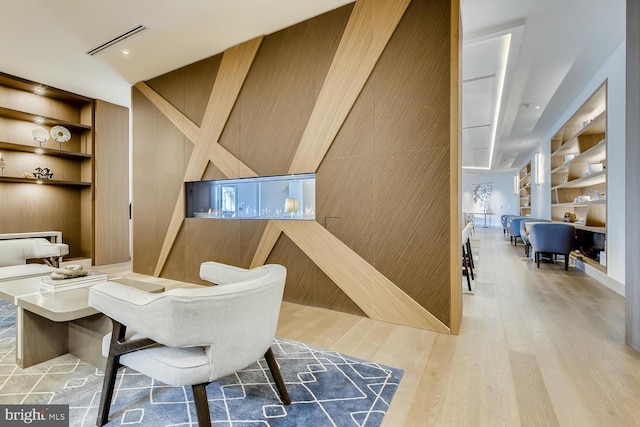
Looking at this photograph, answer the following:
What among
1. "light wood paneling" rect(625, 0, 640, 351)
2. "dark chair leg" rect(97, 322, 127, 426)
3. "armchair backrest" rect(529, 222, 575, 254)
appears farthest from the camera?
"armchair backrest" rect(529, 222, 575, 254)

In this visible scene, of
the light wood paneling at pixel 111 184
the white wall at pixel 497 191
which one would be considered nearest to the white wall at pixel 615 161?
the light wood paneling at pixel 111 184

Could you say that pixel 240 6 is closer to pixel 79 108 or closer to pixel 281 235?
pixel 281 235

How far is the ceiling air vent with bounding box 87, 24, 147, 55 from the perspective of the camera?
338 cm

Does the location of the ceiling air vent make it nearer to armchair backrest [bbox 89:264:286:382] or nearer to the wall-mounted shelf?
the wall-mounted shelf

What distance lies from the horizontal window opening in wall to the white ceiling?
1716mm

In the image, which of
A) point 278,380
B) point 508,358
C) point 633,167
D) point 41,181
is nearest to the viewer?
point 278,380

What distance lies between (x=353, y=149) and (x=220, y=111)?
202 centimetres

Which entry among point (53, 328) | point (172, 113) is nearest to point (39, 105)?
point (172, 113)

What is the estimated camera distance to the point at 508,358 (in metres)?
2.04

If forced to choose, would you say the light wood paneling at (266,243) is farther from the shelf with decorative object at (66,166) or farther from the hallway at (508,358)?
the shelf with decorative object at (66,166)

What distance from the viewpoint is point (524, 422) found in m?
1.42

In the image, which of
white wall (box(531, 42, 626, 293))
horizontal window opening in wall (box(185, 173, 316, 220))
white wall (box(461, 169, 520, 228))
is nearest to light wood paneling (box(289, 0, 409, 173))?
horizontal window opening in wall (box(185, 173, 316, 220))

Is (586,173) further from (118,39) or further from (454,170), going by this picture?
(118,39)

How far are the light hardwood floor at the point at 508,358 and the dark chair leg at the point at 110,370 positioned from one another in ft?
4.27
